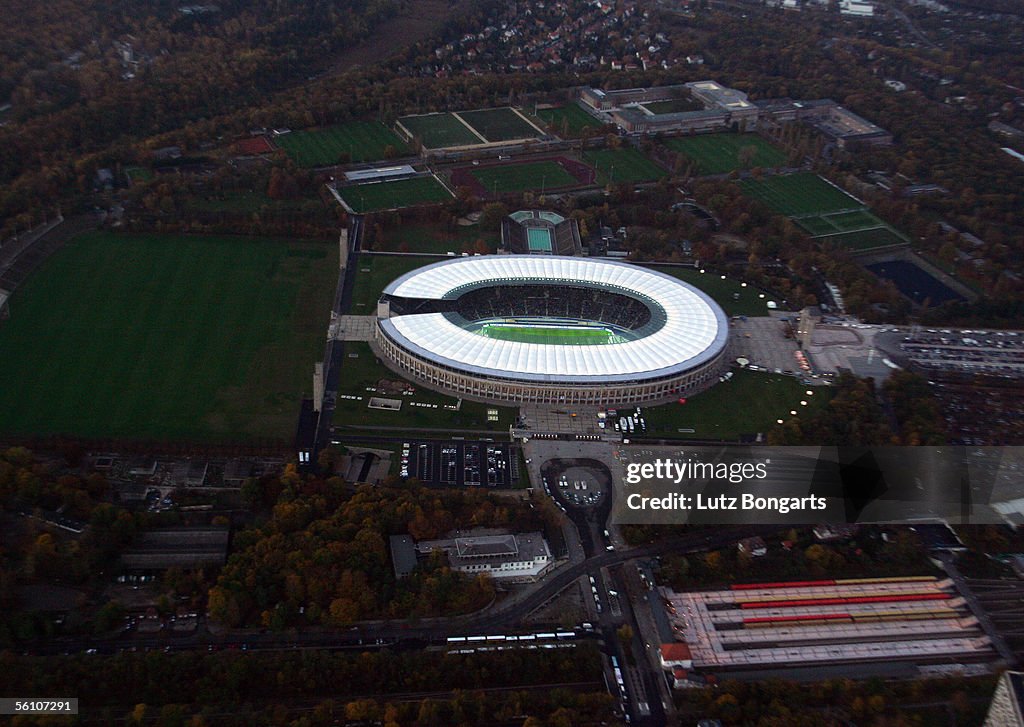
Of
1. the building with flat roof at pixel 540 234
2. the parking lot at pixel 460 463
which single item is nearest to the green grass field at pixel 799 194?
the building with flat roof at pixel 540 234

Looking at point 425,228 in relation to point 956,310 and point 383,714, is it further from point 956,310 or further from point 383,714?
point 383,714

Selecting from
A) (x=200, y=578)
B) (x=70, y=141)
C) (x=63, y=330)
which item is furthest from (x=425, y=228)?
(x=200, y=578)

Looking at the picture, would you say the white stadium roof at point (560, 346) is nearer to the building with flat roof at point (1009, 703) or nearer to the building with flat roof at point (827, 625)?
the building with flat roof at point (827, 625)

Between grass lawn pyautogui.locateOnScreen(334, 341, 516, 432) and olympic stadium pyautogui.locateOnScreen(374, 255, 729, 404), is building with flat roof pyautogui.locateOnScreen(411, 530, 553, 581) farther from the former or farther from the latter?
olympic stadium pyautogui.locateOnScreen(374, 255, 729, 404)

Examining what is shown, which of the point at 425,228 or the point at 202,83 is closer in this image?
the point at 425,228

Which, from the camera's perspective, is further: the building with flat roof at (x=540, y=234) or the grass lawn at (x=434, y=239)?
the building with flat roof at (x=540, y=234)

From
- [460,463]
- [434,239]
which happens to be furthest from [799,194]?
[460,463]

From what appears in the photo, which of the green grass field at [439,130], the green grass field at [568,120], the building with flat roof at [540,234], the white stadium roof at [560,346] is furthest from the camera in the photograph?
the green grass field at [568,120]
